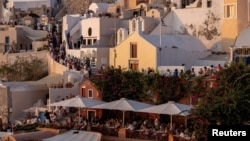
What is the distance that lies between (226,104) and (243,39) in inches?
463

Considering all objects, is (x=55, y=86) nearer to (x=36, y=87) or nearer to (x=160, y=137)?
(x=36, y=87)

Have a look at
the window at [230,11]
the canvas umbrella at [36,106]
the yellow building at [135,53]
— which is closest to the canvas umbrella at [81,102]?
the canvas umbrella at [36,106]

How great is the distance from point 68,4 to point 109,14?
1945 centimetres

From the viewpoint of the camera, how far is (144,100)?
29297 millimetres

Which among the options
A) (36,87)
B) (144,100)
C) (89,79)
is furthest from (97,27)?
(144,100)

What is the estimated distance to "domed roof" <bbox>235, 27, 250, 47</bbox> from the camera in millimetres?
31367

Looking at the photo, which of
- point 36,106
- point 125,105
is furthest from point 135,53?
point 125,105

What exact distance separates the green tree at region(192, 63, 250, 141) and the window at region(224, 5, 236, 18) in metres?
13.8

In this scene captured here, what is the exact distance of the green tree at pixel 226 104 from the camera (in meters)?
20.5

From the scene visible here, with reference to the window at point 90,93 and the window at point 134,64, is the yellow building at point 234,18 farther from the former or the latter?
the window at point 90,93

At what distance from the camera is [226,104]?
20672 mm

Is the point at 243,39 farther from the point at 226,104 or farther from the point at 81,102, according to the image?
the point at 226,104

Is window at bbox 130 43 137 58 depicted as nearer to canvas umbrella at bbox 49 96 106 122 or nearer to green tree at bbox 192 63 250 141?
canvas umbrella at bbox 49 96 106 122

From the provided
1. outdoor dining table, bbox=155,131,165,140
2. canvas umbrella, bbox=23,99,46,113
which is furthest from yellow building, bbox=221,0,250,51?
outdoor dining table, bbox=155,131,165,140
